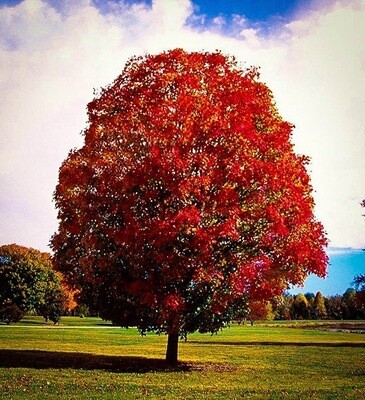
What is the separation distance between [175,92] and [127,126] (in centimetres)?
281

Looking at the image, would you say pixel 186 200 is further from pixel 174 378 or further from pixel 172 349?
pixel 172 349

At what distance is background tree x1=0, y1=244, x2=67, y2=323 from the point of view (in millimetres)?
78812

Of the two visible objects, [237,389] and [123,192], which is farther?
[123,192]

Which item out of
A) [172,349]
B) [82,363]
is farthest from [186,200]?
[82,363]

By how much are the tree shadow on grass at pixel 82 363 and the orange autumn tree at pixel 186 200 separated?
7.10 ft

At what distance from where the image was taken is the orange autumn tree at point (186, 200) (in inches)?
966

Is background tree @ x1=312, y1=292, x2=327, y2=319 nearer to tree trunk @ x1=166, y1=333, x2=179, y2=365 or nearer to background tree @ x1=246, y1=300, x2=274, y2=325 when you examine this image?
background tree @ x1=246, y1=300, x2=274, y2=325

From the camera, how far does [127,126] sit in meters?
25.8

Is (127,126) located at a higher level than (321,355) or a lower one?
higher

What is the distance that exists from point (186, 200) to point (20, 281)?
199ft

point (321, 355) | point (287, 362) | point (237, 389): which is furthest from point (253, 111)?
point (321, 355)

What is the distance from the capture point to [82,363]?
94.8 feet

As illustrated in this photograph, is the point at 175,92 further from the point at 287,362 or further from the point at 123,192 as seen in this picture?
the point at 287,362

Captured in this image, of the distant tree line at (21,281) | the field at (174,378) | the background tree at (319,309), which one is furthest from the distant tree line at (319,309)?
the field at (174,378)
